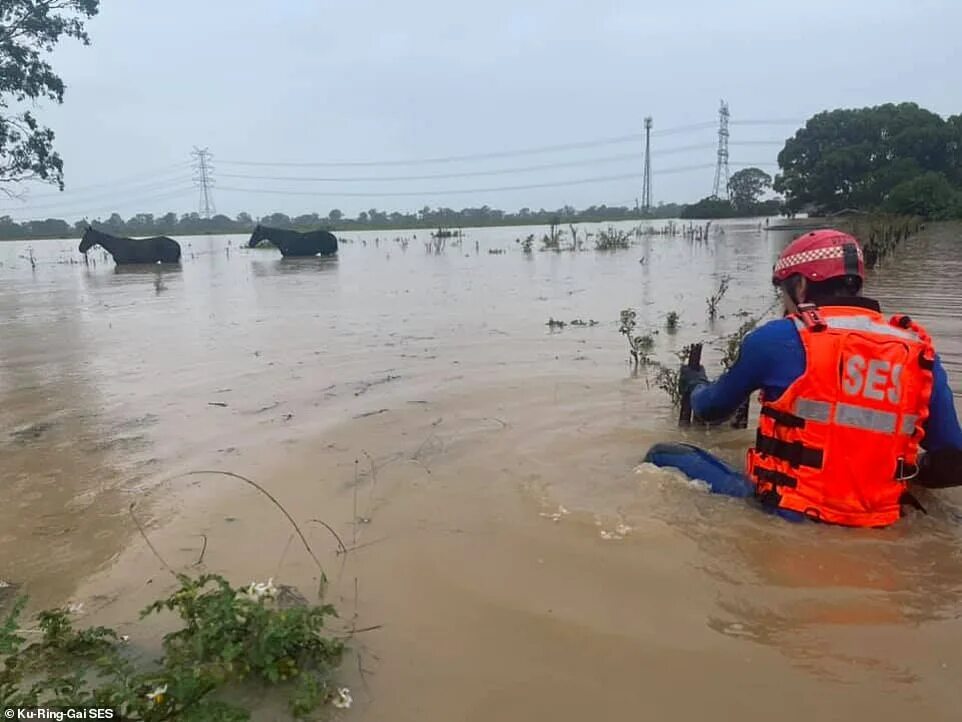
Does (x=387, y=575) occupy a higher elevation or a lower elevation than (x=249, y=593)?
lower

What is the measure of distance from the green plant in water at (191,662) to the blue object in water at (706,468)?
2094 mm

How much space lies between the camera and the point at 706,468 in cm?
383

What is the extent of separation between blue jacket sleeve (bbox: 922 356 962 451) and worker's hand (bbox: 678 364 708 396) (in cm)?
145

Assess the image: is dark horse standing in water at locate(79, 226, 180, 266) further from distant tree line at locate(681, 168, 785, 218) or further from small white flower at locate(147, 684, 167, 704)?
distant tree line at locate(681, 168, 785, 218)

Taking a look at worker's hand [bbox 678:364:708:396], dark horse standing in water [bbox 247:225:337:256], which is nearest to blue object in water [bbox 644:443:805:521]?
worker's hand [bbox 678:364:708:396]

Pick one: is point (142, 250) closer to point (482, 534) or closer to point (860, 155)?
point (482, 534)

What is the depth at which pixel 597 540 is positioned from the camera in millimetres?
3365

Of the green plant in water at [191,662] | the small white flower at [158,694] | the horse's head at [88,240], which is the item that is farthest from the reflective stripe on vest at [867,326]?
the horse's head at [88,240]

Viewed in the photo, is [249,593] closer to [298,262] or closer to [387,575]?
[387,575]

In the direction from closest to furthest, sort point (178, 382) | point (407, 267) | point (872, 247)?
point (178, 382)
point (872, 247)
point (407, 267)

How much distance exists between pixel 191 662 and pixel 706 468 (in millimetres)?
2617

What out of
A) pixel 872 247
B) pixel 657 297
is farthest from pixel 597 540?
pixel 872 247

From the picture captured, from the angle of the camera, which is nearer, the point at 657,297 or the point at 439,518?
the point at 439,518

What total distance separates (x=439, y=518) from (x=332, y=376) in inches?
141
